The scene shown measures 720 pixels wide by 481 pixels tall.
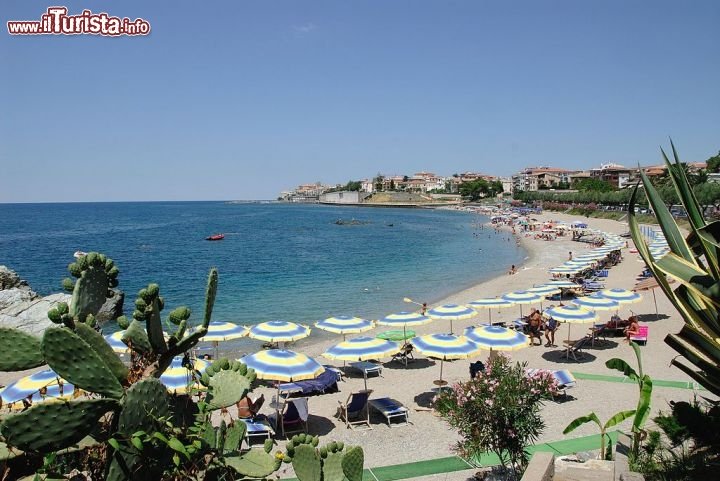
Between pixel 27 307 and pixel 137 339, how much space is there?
22.8m

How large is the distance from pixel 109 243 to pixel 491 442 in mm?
75422

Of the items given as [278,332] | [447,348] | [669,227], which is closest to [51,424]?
[669,227]

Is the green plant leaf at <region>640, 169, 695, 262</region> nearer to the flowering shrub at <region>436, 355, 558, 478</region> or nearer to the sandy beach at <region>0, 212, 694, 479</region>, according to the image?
the flowering shrub at <region>436, 355, 558, 478</region>

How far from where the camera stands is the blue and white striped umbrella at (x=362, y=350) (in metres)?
11.7

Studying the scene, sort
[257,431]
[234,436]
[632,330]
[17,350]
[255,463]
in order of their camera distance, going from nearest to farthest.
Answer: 1. [17,350]
2. [255,463]
3. [234,436]
4. [257,431]
5. [632,330]

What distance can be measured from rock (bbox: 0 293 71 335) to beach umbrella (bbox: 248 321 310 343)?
10826 millimetres

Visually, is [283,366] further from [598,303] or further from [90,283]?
[598,303]

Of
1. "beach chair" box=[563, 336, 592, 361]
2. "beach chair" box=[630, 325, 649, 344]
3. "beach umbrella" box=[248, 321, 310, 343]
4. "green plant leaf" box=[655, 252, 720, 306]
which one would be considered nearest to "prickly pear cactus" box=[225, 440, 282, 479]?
"green plant leaf" box=[655, 252, 720, 306]

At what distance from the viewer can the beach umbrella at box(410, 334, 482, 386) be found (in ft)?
37.8

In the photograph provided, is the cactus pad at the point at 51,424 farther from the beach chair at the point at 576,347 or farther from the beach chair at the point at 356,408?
the beach chair at the point at 576,347

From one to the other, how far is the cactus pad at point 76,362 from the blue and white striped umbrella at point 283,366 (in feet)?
23.7

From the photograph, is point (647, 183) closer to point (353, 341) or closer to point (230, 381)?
point (230, 381)

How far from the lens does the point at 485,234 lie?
2835 inches

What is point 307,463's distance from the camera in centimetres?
387
